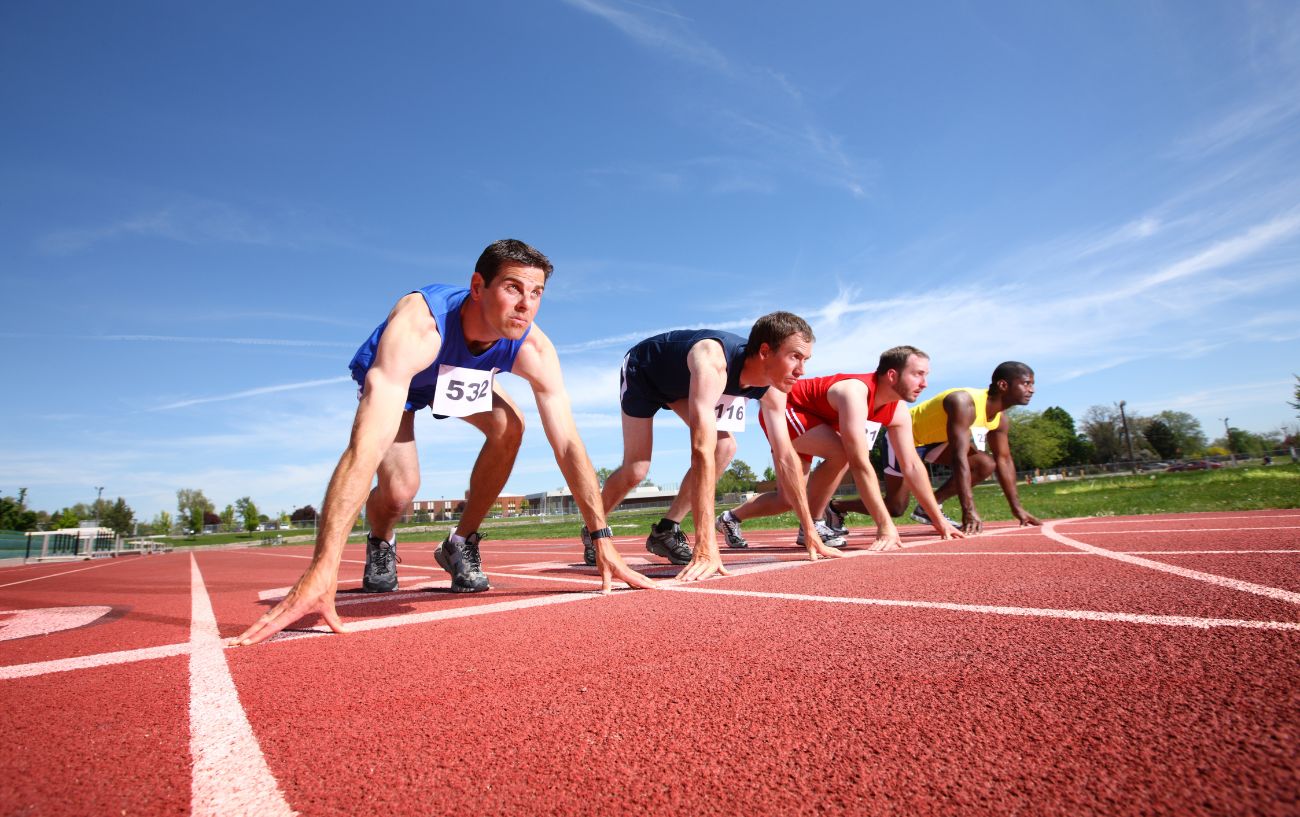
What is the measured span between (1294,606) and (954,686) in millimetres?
1344

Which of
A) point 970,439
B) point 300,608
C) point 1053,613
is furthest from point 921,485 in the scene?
point 300,608

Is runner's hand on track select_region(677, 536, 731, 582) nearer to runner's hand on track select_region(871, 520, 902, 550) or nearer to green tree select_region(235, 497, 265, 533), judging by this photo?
runner's hand on track select_region(871, 520, 902, 550)

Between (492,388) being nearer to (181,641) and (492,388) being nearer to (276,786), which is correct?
(181,641)

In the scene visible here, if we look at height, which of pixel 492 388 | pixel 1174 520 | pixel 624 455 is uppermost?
pixel 492 388

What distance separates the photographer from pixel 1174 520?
625cm

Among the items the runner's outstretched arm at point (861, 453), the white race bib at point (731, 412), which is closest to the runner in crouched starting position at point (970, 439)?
the runner's outstretched arm at point (861, 453)

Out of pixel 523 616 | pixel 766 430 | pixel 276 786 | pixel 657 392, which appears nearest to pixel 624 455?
pixel 657 392

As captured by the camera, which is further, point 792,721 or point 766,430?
point 766,430

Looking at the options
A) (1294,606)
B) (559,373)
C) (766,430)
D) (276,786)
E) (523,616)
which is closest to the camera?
(276,786)

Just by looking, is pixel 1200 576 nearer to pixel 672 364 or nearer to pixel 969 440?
pixel 672 364

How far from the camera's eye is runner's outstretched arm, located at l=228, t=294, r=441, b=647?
232 cm

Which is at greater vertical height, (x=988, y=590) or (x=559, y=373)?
(x=559, y=373)

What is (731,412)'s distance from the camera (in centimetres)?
562

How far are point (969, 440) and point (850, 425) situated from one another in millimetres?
2700
